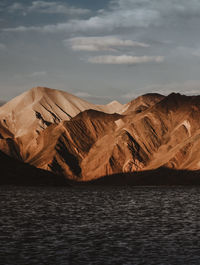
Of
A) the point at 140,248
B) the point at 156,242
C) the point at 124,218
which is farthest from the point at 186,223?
the point at 140,248

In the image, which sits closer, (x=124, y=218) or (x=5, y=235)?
(x=5, y=235)

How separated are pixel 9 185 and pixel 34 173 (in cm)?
885

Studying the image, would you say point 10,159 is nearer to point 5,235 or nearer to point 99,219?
point 99,219

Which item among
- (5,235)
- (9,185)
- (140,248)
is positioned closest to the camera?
(140,248)

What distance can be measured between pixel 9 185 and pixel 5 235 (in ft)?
404

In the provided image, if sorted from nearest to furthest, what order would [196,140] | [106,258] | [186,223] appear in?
[106,258] < [186,223] < [196,140]

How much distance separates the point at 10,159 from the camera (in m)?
166

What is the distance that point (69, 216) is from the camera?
5925cm

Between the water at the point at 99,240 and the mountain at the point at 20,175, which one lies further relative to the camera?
the mountain at the point at 20,175

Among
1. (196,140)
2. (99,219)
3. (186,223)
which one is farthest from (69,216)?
(196,140)

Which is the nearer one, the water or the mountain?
the water

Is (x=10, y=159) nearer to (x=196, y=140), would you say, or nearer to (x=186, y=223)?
(x=196, y=140)

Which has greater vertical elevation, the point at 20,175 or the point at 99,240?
the point at 99,240

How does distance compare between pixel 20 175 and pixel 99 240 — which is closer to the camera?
pixel 99 240
